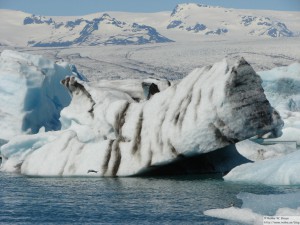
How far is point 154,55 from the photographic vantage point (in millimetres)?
117125

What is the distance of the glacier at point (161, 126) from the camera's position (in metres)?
16.3

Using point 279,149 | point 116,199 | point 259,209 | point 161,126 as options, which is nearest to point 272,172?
point 161,126

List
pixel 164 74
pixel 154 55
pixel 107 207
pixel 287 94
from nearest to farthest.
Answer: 1. pixel 107 207
2. pixel 287 94
3. pixel 164 74
4. pixel 154 55

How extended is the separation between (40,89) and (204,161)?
1038cm

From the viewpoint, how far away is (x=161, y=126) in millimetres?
17484

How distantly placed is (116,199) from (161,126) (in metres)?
3.82

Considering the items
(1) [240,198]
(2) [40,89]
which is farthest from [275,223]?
(2) [40,89]

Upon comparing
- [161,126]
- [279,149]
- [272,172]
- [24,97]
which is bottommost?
[272,172]

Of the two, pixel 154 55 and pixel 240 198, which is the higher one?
pixel 154 55

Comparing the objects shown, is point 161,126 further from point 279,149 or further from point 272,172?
point 279,149

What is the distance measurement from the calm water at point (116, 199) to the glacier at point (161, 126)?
0.65 m

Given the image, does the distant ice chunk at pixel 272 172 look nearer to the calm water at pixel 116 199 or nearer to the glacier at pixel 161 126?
the calm water at pixel 116 199

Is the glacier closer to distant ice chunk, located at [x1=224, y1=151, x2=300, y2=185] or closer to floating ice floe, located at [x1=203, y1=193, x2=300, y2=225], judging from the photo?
distant ice chunk, located at [x1=224, y1=151, x2=300, y2=185]

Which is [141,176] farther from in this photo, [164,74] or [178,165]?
[164,74]
